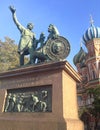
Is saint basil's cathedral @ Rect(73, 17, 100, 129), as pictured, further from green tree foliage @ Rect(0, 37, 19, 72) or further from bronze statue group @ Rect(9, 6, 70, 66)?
bronze statue group @ Rect(9, 6, 70, 66)

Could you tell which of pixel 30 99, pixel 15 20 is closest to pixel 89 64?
pixel 15 20

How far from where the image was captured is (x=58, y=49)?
789 centimetres

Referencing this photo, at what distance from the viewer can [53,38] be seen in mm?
8148

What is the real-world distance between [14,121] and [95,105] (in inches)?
797

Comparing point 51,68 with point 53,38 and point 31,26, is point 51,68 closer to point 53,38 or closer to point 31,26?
point 53,38

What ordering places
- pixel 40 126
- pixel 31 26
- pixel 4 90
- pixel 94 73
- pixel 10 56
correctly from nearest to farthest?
pixel 40 126, pixel 4 90, pixel 31 26, pixel 10 56, pixel 94 73

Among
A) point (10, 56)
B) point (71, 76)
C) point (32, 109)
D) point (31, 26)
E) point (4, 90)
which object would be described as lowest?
point (32, 109)

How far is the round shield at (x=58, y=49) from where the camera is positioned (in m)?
7.85

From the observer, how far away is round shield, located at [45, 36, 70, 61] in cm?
785

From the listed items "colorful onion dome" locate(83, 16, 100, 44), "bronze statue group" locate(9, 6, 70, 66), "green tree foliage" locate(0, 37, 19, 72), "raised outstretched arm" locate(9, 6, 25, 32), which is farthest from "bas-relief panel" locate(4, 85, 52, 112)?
"colorful onion dome" locate(83, 16, 100, 44)

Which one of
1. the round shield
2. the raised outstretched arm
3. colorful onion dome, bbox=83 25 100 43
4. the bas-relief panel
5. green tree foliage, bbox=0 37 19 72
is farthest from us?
colorful onion dome, bbox=83 25 100 43

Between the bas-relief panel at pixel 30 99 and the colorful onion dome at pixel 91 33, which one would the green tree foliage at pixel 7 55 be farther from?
the colorful onion dome at pixel 91 33

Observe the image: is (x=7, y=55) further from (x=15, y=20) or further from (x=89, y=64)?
(x=89, y=64)

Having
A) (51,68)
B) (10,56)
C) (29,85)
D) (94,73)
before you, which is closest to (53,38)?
(51,68)
